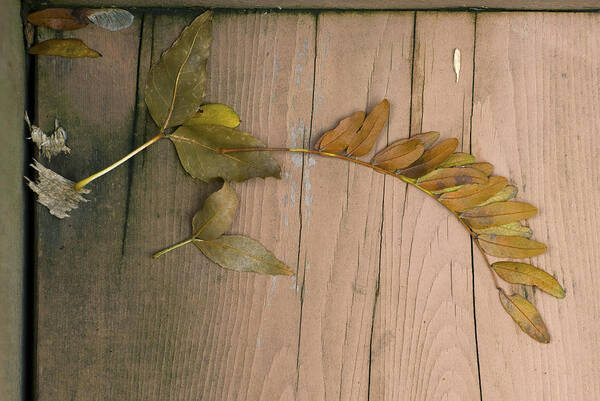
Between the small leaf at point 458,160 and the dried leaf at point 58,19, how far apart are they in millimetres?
791

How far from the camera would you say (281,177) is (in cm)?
96

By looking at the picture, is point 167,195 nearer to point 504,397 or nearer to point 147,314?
point 147,314

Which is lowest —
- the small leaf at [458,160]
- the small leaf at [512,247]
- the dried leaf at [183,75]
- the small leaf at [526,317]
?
the small leaf at [526,317]

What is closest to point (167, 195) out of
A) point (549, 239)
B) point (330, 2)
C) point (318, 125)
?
point (318, 125)

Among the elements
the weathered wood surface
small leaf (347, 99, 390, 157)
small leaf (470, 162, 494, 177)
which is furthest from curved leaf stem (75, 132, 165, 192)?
small leaf (470, 162, 494, 177)

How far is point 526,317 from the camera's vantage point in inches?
37.3

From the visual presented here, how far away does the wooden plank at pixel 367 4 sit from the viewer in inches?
37.3

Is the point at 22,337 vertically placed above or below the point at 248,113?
below

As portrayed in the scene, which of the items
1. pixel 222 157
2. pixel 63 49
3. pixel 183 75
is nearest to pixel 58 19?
pixel 63 49

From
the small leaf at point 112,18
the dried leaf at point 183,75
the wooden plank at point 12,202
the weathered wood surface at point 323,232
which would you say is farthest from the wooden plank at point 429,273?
the wooden plank at point 12,202

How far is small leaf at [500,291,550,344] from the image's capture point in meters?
0.95

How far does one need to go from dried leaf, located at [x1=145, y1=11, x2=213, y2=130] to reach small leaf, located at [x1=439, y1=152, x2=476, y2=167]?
51 centimetres

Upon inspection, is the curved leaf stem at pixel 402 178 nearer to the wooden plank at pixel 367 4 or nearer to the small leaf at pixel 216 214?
the small leaf at pixel 216 214

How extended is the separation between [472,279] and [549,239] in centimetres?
18
